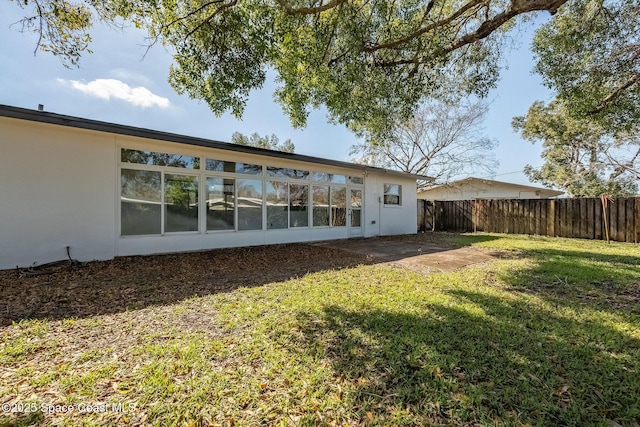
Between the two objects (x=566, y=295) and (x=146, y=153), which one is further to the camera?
(x=146, y=153)

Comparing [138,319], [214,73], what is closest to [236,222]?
[214,73]

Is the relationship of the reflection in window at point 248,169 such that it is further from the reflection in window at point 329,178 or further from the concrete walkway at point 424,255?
the concrete walkway at point 424,255

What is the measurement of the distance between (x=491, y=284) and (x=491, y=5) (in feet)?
23.3

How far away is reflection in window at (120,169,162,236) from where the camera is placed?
659 centimetres

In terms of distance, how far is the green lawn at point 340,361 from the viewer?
187 centimetres

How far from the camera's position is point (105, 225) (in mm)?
6332

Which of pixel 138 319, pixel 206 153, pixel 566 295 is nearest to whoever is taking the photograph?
pixel 138 319

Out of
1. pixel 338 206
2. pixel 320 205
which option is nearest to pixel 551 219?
pixel 338 206

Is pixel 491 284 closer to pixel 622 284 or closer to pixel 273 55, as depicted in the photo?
pixel 622 284

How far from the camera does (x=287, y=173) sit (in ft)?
31.0

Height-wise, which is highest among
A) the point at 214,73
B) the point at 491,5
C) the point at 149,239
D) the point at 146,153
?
the point at 491,5

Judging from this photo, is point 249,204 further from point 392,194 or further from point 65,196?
point 392,194

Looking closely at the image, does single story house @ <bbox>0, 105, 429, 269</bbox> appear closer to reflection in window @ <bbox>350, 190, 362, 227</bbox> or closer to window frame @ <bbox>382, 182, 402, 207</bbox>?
reflection in window @ <bbox>350, 190, 362, 227</bbox>

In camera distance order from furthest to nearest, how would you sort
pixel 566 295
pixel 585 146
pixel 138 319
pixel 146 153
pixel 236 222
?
1. pixel 585 146
2. pixel 236 222
3. pixel 146 153
4. pixel 566 295
5. pixel 138 319
